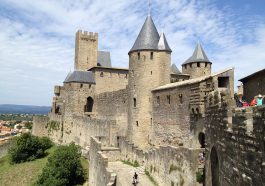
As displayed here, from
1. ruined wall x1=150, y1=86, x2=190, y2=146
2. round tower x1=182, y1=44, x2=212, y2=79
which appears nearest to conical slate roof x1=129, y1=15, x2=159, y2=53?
ruined wall x1=150, y1=86, x2=190, y2=146

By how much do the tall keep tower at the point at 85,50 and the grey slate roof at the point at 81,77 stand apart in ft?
18.4

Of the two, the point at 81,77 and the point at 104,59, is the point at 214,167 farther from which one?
the point at 104,59

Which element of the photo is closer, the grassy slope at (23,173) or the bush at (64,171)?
the bush at (64,171)

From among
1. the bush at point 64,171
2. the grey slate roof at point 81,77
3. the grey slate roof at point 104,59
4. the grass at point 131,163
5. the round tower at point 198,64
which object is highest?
the grey slate roof at point 104,59

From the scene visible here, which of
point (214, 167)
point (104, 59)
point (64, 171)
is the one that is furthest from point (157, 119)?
point (104, 59)

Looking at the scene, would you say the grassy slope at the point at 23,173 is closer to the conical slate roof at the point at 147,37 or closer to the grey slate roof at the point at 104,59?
the conical slate roof at the point at 147,37

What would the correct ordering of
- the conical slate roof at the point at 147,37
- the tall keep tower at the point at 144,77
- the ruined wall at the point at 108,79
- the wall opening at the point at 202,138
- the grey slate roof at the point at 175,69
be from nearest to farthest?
the wall opening at the point at 202,138 < the tall keep tower at the point at 144,77 < the conical slate roof at the point at 147,37 < the ruined wall at the point at 108,79 < the grey slate roof at the point at 175,69

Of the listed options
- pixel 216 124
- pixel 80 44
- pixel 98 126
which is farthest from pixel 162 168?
pixel 80 44

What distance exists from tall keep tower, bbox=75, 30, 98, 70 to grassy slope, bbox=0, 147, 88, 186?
13.8 metres

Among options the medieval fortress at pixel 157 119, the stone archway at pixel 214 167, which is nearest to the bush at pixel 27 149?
the medieval fortress at pixel 157 119

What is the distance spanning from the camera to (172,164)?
1462cm

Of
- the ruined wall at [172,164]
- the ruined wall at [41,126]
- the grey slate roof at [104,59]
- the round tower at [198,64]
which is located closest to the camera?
the ruined wall at [172,164]

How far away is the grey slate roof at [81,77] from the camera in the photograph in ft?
115

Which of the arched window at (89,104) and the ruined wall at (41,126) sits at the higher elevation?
the arched window at (89,104)
